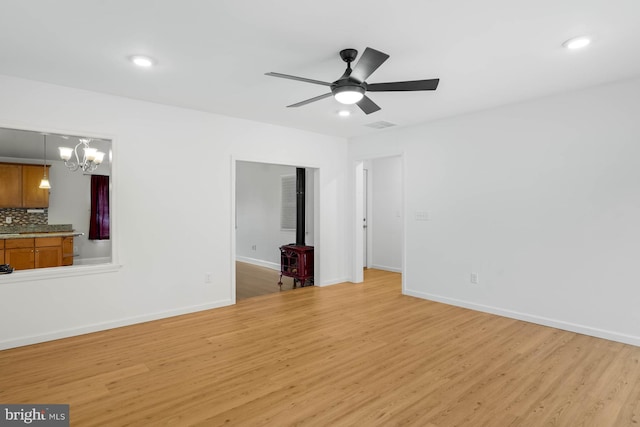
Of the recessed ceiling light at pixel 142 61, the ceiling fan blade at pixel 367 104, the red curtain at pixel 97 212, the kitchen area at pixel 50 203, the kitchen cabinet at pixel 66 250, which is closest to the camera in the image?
the recessed ceiling light at pixel 142 61

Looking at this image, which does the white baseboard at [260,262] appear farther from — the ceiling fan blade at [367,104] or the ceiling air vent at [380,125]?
the ceiling fan blade at [367,104]

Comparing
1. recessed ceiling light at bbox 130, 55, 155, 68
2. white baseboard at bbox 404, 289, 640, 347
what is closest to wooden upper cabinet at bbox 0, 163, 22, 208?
recessed ceiling light at bbox 130, 55, 155, 68

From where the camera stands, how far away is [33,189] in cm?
701

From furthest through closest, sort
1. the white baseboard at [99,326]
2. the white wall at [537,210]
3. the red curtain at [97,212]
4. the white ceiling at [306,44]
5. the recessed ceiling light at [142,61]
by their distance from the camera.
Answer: the red curtain at [97,212] < the white wall at [537,210] < the white baseboard at [99,326] < the recessed ceiling light at [142,61] < the white ceiling at [306,44]

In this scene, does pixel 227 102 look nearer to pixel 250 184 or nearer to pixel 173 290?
pixel 173 290

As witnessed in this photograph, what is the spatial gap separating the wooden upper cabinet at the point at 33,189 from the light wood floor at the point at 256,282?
14.3ft

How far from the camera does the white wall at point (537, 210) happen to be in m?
3.33

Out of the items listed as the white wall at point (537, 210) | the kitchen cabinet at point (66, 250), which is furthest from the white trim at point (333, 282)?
the kitchen cabinet at point (66, 250)

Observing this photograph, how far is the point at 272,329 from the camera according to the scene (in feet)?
12.1

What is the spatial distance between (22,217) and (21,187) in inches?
26.8

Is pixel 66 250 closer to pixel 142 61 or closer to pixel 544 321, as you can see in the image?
pixel 142 61

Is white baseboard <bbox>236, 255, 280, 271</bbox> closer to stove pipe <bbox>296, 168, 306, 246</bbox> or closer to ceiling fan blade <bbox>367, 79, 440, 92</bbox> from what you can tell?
stove pipe <bbox>296, 168, 306, 246</bbox>

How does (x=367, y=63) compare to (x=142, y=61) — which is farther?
(x=142, y=61)

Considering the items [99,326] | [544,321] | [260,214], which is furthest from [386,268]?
[99,326]
